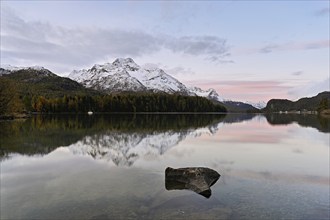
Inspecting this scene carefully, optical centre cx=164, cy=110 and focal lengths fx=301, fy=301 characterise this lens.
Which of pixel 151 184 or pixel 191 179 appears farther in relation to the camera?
pixel 151 184

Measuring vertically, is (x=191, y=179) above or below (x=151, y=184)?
above

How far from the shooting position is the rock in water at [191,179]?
61.9 feet

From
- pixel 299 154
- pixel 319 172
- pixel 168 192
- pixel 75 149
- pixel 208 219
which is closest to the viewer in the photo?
pixel 208 219

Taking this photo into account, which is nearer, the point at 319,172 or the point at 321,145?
the point at 319,172

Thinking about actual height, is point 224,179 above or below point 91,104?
below

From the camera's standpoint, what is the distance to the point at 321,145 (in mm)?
39750

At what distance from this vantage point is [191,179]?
1977 cm

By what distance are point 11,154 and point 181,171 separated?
19404mm

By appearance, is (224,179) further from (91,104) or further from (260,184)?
(91,104)

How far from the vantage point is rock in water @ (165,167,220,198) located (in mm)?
18867

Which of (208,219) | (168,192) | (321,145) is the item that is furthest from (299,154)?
(208,219)

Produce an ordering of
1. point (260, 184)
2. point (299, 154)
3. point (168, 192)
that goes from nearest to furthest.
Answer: point (168, 192)
point (260, 184)
point (299, 154)

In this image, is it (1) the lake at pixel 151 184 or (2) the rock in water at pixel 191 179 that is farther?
(2) the rock in water at pixel 191 179

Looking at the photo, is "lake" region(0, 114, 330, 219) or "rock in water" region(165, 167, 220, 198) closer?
"lake" region(0, 114, 330, 219)
